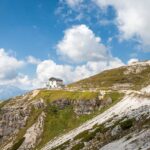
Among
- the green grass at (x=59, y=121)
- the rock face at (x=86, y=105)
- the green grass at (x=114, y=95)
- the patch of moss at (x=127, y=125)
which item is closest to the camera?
the patch of moss at (x=127, y=125)

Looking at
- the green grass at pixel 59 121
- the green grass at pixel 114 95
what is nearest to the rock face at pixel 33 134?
the green grass at pixel 59 121

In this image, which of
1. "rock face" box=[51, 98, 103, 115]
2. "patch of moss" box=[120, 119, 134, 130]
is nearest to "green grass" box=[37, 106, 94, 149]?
"rock face" box=[51, 98, 103, 115]

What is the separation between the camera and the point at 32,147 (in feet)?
558

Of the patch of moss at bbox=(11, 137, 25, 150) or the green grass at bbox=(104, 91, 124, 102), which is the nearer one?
the patch of moss at bbox=(11, 137, 25, 150)

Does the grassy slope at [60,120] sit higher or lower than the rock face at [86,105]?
lower

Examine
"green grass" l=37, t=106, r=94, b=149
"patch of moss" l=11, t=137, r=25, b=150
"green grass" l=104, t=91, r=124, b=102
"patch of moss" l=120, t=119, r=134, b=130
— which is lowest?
"patch of moss" l=11, t=137, r=25, b=150

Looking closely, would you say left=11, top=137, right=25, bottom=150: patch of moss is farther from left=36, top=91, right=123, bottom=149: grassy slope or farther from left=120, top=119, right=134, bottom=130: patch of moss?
left=120, top=119, right=134, bottom=130: patch of moss

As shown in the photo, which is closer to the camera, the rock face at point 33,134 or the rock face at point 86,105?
the rock face at point 33,134

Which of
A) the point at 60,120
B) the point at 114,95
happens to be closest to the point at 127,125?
the point at 114,95

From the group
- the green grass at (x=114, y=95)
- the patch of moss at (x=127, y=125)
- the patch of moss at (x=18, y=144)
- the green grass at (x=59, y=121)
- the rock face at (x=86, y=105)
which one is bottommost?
the patch of moss at (x=18, y=144)

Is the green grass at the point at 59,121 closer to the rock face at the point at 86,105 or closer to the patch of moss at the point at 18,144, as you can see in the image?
the rock face at the point at 86,105

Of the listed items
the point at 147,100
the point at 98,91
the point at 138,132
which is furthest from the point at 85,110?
the point at 138,132

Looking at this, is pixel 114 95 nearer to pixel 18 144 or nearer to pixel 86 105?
pixel 86 105

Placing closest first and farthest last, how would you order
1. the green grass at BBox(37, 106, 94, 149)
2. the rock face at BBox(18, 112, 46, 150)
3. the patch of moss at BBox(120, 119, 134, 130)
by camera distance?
the patch of moss at BBox(120, 119, 134, 130), the rock face at BBox(18, 112, 46, 150), the green grass at BBox(37, 106, 94, 149)
